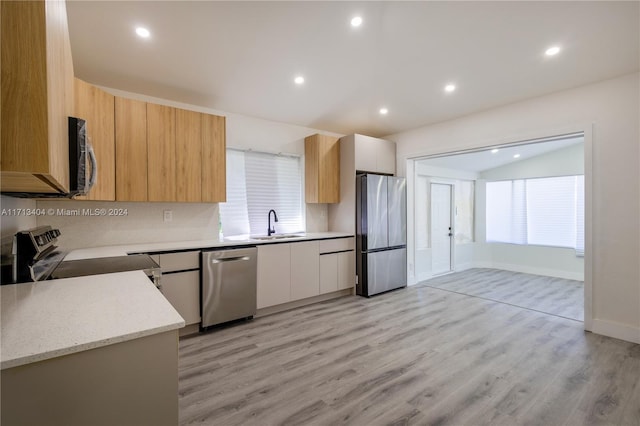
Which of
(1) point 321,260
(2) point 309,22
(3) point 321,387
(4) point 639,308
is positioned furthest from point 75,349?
(4) point 639,308

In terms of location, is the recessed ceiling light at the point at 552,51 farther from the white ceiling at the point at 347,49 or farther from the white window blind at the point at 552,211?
the white window blind at the point at 552,211

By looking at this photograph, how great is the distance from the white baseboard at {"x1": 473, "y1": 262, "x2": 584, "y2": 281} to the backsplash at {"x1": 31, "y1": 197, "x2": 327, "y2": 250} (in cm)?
614

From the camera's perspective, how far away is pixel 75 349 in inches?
32.1

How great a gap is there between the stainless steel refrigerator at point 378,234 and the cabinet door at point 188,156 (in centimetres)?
226

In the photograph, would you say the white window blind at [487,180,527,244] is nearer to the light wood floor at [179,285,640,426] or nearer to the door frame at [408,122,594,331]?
the door frame at [408,122,594,331]

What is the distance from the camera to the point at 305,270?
383 cm

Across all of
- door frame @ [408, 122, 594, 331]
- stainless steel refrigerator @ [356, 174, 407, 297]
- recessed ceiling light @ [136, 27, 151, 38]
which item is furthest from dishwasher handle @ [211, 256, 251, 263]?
door frame @ [408, 122, 594, 331]

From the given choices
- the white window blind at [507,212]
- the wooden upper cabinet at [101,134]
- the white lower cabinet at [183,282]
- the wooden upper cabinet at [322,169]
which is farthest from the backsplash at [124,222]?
the white window blind at [507,212]

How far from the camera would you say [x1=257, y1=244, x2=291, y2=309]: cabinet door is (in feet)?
11.3

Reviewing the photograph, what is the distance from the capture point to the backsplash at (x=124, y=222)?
2781 millimetres

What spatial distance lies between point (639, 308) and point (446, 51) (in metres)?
3.10

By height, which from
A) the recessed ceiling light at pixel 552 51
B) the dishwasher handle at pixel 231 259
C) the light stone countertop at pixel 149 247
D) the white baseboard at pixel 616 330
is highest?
the recessed ceiling light at pixel 552 51

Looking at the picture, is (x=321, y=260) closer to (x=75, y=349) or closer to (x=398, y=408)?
(x=398, y=408)

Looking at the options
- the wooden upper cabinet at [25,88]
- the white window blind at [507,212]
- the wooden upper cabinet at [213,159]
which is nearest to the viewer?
the wooden upper cabinet at [25,88]
